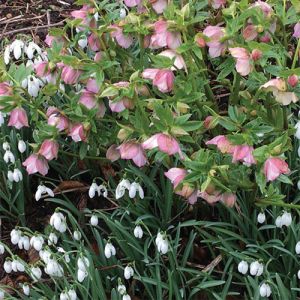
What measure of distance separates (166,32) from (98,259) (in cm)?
90

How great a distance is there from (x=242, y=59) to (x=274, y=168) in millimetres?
364

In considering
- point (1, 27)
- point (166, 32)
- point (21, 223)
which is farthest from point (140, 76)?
point (1, 27)

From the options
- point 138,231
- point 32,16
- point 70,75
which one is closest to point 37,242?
point 138,231

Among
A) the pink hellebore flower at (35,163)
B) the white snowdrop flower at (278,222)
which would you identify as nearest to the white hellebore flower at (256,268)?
the white snowdrop flower at (278,222)

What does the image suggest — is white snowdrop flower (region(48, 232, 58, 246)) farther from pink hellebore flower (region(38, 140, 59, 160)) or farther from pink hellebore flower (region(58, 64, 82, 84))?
pink hellebore flower (region(58, 64, 82, 84))

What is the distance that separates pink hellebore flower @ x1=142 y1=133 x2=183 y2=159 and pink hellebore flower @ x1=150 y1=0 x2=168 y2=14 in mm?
551

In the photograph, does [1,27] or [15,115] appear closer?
[15,115]

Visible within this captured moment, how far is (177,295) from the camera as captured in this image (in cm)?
244

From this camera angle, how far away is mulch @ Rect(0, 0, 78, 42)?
3900 mm

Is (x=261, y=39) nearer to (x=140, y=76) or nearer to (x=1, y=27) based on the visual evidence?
(x=140, y=76)

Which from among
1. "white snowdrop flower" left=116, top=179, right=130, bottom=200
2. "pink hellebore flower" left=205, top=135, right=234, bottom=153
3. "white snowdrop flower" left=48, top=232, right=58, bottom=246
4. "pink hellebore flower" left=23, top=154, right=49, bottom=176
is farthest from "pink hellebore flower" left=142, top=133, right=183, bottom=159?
"white snowdrop flower" left=48, top=232, right=58, bottom=246

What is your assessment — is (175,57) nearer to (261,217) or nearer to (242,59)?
(242,59)

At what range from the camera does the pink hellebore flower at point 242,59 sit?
2.19 meters

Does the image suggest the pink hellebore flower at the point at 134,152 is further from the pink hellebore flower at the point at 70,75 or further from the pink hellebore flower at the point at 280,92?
the pink hellebore flower at the point at 280,92
